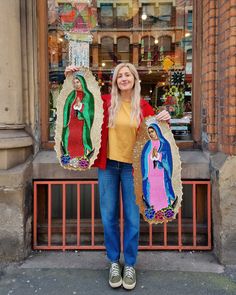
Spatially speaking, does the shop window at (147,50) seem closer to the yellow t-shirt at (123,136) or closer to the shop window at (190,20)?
the shop window at (190,20)

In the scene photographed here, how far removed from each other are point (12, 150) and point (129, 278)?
1.74 meters

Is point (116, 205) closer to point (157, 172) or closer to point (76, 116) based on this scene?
point (157, 172)

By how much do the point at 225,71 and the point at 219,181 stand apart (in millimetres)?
1090

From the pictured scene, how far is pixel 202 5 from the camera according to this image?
4.34 metres

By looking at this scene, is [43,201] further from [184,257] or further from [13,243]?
[184,257]

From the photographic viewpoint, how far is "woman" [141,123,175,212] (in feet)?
10.7

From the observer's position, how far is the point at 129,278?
3.31 m

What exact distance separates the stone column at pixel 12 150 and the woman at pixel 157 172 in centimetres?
135

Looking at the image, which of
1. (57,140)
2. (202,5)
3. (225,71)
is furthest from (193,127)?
(57,140)

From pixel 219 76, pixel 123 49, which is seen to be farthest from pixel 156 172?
pixel 123 49

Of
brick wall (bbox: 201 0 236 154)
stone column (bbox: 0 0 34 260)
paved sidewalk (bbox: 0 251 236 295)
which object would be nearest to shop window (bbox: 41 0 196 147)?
brick wall (bbox: 201 0 236 154)

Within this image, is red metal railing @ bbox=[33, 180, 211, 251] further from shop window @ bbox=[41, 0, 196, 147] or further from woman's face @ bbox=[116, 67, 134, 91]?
woman's face @ bbox=[116, 67, 134, 91]

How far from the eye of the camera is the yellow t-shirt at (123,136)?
3238 mm

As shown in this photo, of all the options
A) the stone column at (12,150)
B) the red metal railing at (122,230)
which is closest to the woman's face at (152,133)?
the red metal railing at (122,230)
